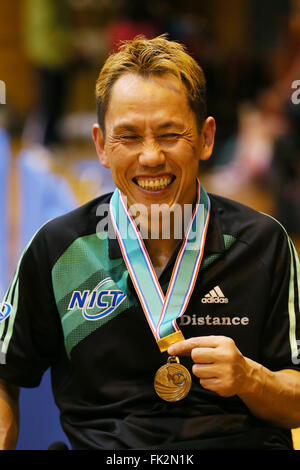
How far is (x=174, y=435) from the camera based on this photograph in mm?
1733

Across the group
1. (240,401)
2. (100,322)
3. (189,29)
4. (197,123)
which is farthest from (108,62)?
(189,29)

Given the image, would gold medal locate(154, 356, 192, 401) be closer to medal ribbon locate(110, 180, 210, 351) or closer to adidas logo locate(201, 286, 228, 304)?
medal ribbon locate(110, 180, 210, 351)

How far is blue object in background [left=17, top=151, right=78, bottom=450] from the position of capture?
213 centimetres

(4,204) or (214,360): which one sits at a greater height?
(214,360)

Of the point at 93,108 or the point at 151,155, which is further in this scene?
the point at 93,108

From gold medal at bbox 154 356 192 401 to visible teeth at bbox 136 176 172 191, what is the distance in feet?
1.38

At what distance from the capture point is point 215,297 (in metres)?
1.82

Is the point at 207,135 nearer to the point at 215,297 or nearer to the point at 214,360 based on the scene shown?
the point at 215,297

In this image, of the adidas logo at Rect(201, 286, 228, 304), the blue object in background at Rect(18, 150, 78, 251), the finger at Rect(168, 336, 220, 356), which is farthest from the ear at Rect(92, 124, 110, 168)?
the blue object in background at Rect(18, 150, 78, 251)

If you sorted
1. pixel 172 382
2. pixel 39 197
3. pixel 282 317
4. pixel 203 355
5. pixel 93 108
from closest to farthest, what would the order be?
1. pixel 203 355
2. pixel 172 382
3. pixel 282 317
4. pixel 39 197
5. pixel 93 108

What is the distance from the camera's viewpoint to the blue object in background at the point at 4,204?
4.54m

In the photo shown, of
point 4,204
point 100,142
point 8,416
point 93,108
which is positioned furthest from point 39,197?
point 93,108

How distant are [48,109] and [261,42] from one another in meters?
3.90

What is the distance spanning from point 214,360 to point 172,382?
0.15 meters
